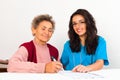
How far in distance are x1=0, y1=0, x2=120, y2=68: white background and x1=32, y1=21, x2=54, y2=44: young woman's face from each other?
551 millimetres

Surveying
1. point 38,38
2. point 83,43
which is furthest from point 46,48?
point 83,43

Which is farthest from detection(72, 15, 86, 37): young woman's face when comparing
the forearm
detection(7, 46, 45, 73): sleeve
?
detection(7, 46, 45, 73): sleeve

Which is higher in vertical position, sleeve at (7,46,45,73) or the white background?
the white background

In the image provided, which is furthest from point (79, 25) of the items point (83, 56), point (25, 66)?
point (25, 66)

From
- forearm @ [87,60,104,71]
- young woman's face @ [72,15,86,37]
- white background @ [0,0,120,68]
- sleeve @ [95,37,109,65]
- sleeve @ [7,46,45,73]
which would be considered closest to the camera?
sleeve @ [7,46,45,73]

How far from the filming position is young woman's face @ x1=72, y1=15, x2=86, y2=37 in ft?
5.64

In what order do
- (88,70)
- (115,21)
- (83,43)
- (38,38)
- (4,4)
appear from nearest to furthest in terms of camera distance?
(88,70), (38,38), (83,43), (115,21), (4,4)

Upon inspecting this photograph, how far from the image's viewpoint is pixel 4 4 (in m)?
2.11

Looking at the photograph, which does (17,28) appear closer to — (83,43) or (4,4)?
(4,4)

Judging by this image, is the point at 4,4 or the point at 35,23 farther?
the point at 4,4

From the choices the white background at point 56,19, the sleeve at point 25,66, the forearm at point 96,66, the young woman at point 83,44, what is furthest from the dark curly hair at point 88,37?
the sleeve at point 25,66

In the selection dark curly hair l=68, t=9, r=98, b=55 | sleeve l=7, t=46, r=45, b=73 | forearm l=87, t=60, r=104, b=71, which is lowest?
forearm l=87, t=60, r=104, b=71

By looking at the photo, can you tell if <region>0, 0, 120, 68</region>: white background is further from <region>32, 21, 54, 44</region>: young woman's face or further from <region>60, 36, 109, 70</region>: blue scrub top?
<region>32, 21, 54, 44</region>: young woman's face

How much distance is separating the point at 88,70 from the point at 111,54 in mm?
731
